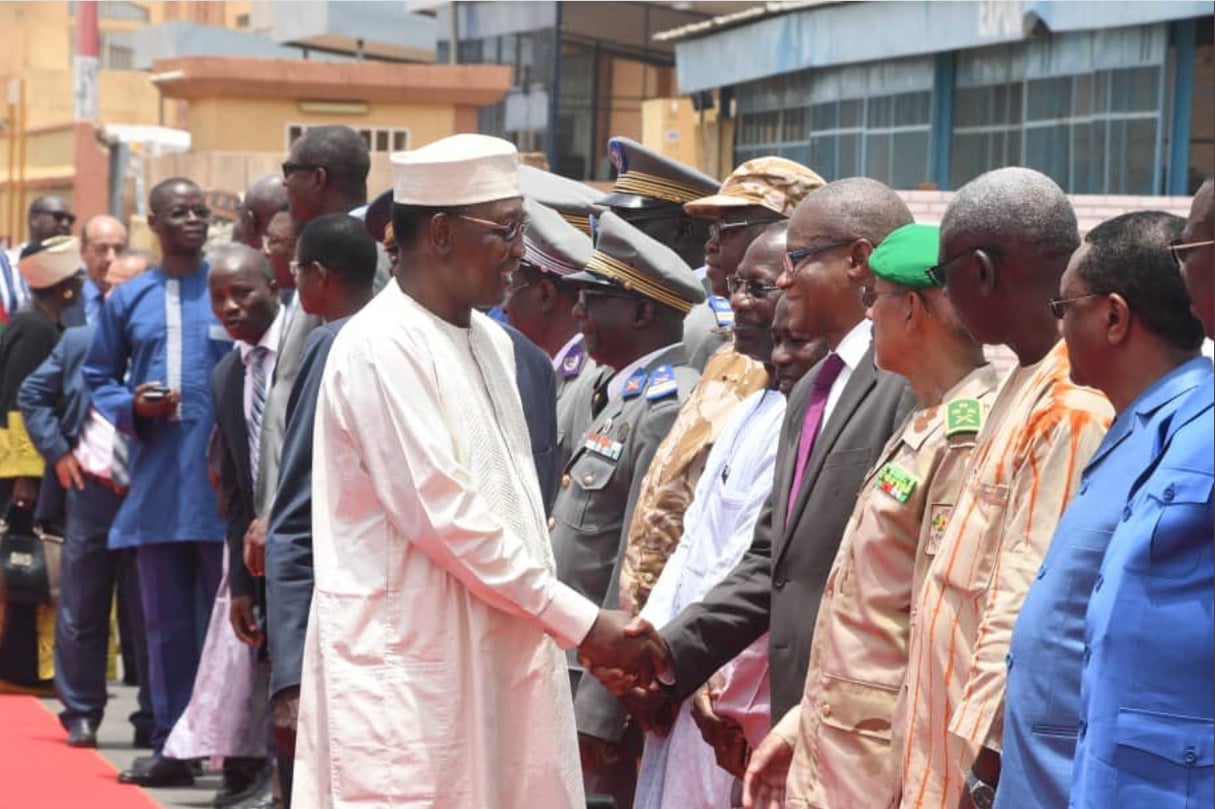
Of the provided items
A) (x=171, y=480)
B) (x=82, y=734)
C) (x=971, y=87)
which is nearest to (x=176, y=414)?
(x=171, y=480)

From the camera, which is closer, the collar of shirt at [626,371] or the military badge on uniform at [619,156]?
the collar of shirt at [626,371]

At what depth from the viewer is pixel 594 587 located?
649 centimetres

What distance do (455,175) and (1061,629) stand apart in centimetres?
190

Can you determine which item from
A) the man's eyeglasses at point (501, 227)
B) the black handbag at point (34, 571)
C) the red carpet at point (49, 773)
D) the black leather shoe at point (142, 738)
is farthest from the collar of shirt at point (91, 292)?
the man's eyeglasses at point (501, 227)

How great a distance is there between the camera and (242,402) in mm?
8141

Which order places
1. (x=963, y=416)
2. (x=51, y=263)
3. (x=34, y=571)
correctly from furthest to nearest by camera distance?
(x=51, y=263) → (x=34, y=571) → (x=963, y=416)

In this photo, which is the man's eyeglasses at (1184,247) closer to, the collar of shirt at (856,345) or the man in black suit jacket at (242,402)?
the collar of shirt at (856,345)

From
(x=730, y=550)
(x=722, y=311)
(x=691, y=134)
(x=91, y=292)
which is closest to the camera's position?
(x=730, y=550)

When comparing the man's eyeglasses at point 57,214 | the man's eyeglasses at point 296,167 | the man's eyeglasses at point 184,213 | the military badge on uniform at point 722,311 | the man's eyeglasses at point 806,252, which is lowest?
the military badge on uniform at point 722,311

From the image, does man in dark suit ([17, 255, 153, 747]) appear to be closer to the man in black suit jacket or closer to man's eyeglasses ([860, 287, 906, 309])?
the man in black suit jacket

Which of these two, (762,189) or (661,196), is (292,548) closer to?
(762,189)

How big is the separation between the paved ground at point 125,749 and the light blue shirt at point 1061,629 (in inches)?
207

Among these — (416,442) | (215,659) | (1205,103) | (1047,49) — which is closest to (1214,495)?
(416,442)

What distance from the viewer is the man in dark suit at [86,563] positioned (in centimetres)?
971
